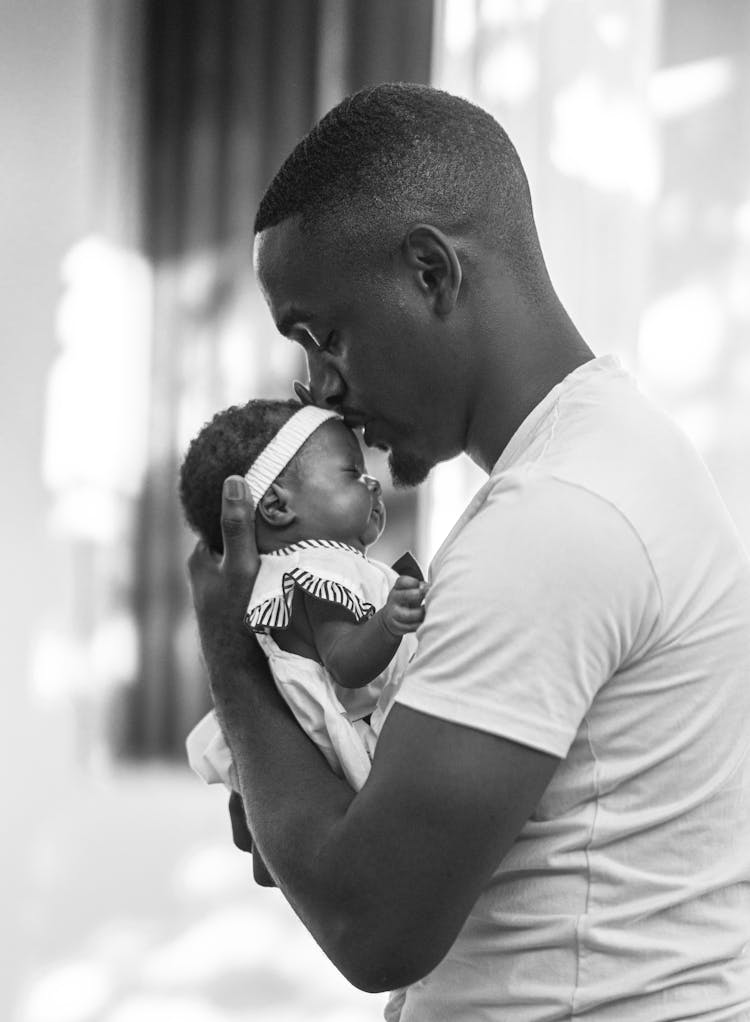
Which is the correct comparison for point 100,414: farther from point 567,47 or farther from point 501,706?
point 501,706

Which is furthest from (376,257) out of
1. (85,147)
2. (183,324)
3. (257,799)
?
(85,147)

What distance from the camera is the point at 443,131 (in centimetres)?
117

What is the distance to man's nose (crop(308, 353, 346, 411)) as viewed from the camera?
1243 mm

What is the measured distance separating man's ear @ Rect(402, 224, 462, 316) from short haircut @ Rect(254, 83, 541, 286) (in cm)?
3

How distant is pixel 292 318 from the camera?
3.99 feet

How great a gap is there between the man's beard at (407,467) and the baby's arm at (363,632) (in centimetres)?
14

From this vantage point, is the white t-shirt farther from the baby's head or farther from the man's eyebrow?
the baby's head

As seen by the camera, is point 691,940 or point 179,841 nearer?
point 691,940

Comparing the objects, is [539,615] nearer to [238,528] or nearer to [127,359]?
[238,528]

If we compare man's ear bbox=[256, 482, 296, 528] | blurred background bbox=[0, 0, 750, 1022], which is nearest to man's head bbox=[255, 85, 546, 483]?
man's ear bbox=[256, 482, 296, 528]

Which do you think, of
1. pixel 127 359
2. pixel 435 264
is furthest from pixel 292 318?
pixel 127 359

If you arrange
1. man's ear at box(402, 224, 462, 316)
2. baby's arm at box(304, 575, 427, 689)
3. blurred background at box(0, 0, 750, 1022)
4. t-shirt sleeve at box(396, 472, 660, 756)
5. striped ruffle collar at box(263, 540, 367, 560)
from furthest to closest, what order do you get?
blurred background at box(0, 0, 750, 1022), striped ruffle collar at box(263, 540, 367, 560), baby's arm at box(304, 575, 427, 689), man's ear at box(402, 224, 462, 316), t-shirt sleeve at box(396, 472, 660, 756)

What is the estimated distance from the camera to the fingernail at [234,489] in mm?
1349

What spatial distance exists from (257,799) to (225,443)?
538 mm
